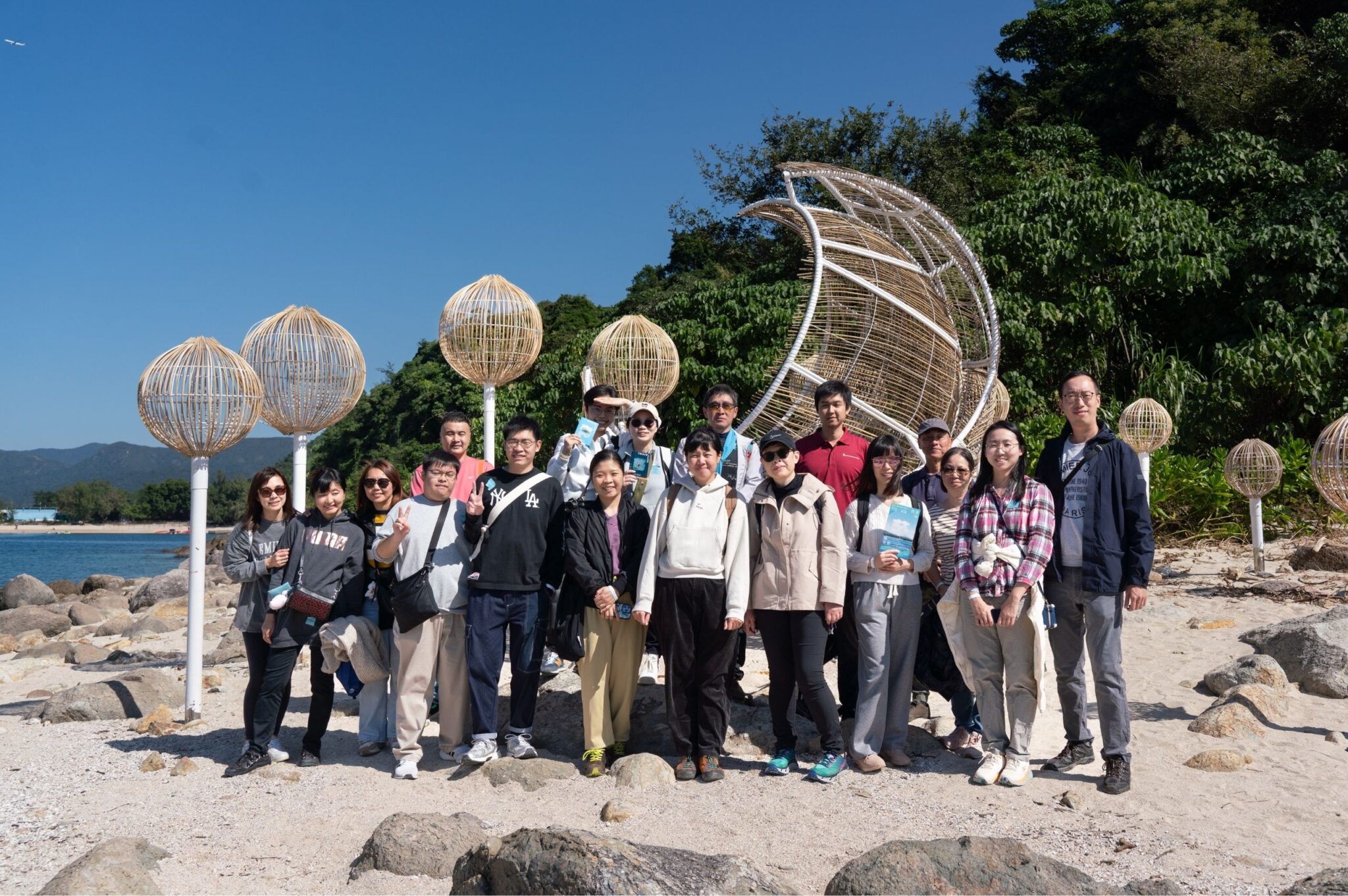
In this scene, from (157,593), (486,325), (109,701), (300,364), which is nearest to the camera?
(109,701)

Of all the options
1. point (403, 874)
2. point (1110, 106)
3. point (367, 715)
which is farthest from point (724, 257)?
point (403, 874)

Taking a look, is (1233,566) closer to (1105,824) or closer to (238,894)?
(1105,824)

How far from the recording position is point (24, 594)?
1855 cm

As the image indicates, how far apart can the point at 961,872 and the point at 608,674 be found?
2.31m

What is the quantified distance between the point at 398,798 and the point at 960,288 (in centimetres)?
742

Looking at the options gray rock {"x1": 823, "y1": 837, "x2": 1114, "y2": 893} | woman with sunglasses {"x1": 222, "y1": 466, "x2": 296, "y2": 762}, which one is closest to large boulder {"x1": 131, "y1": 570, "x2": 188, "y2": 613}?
woman with sunglasses {"x1": 222, "y1": 466, "x2": 296, "y2": 762}

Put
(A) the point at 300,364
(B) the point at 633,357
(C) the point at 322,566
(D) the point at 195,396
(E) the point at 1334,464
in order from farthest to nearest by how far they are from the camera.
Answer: (B) the point at 633,357 → (A) the point at 300,364 → (E) the point at 1334,464 → (D) the point at 195,396 → (C) the point at 322,566

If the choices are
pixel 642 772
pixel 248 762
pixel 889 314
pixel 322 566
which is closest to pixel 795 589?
pixel 642 772

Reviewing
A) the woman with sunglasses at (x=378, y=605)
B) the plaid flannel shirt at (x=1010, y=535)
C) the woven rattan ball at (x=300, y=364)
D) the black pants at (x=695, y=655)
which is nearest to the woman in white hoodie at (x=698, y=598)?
the black pants at (x=695, y=655)

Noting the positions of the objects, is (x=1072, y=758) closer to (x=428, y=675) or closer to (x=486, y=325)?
(x=428, y=675)

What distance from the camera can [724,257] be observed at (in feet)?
82.5

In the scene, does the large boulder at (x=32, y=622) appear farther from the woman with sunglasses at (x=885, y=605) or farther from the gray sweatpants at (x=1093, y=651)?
the gray sweatpants at (x=1093, y=651)

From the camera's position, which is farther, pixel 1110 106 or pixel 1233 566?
pixel 1110 106

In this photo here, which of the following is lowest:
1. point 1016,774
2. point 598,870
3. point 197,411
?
point 1016,774
